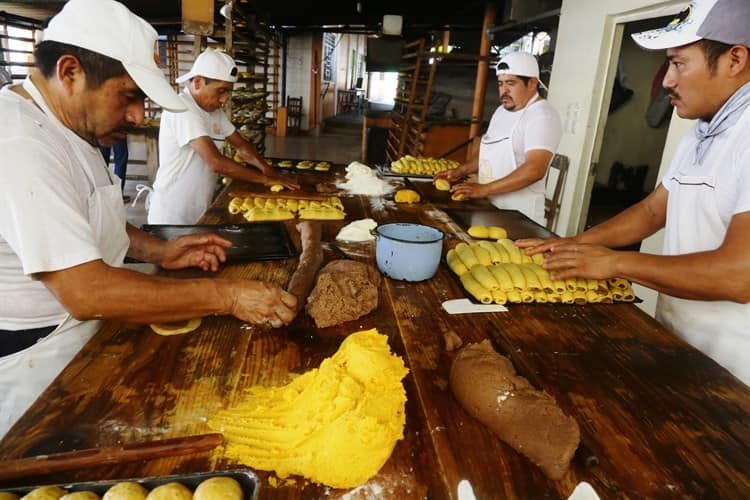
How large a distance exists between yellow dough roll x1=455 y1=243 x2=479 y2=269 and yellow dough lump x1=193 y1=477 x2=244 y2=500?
4.82ft

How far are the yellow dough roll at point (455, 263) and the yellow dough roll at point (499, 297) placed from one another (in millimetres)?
228

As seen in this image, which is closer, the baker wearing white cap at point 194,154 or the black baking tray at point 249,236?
the black baking tray at point 249,236

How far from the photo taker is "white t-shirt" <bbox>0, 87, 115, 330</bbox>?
1.25m

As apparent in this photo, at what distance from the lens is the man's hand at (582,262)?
5.90 feet

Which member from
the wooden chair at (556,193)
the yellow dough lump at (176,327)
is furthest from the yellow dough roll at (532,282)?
the wooden chair at (556,193)

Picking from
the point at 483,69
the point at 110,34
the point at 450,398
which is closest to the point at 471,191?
the point at 450,398

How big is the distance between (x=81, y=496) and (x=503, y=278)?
1544 millimetres

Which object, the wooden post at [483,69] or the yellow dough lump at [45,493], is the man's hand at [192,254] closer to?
the yellow dough lump at [45,493]

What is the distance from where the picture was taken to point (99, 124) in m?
1.50

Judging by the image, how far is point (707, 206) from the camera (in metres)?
1.75

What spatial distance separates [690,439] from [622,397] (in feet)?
0.60

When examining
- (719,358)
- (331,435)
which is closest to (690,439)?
(719,358)

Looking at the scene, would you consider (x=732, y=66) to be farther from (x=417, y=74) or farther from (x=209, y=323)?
(x=417, y=74)

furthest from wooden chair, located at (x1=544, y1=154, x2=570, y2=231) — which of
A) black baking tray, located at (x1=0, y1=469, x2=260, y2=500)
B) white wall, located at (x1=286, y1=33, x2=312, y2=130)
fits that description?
white wall, located at (x1=286, y1=33, x2=312, y2=130)
